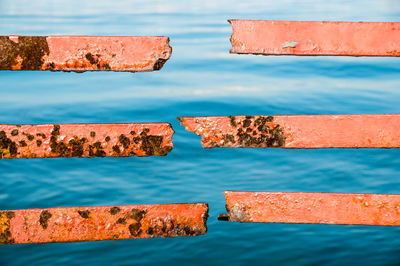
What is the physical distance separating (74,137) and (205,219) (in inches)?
23.5

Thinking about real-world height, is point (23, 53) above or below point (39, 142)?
above

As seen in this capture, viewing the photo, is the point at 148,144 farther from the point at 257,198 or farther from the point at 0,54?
the point at 0,54

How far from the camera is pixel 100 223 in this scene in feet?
6.39

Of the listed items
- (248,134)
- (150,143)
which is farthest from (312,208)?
(150,143)

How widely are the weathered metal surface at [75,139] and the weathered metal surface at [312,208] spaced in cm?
41

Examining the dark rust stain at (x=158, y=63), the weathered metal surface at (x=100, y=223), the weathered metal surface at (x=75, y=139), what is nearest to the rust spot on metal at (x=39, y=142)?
the weathered metal surface at (x=75, y=139)

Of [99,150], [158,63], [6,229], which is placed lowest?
[6,229]

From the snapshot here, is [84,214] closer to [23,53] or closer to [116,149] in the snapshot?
[116,149]

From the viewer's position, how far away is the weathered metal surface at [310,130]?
1.84 meters

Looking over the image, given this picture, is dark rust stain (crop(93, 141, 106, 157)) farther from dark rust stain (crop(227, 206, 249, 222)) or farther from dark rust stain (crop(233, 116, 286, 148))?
dark rust stain (crop(227, 206, 249, 222))

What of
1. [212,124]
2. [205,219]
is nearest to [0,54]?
[212,124]

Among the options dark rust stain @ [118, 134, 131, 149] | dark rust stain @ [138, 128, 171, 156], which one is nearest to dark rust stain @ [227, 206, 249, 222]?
dark rust stain @ [138, 128, 171, 156]

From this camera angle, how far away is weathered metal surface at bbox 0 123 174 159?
1.85m

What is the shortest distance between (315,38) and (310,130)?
333 mm
